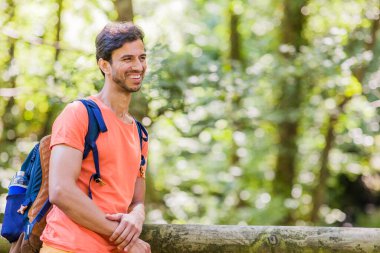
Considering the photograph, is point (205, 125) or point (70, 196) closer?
point (70, 196)

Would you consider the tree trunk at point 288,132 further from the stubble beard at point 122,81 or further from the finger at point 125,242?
the finger at point 125,242

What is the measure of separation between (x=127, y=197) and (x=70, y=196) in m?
0.34

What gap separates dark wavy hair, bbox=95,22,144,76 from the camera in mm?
2590

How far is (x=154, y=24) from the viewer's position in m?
9.37

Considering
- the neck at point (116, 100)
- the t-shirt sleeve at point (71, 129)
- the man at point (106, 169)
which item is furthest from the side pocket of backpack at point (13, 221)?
the neck at point (116, 100)

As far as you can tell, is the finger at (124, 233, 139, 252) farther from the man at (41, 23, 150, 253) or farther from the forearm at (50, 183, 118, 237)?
the forearm at (50, 183, 118, 237)

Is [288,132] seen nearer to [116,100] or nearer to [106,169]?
[116,100]

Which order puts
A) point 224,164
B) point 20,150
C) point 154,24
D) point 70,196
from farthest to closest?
point 224,164 < point 154,24 < point 20,150 < point 70,196

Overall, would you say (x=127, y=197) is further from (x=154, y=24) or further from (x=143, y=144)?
(x=154, y=24)

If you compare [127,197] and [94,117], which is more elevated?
[94,117]

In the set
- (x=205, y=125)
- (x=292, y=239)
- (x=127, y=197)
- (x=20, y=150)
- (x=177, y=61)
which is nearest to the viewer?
(x=127, y=197)

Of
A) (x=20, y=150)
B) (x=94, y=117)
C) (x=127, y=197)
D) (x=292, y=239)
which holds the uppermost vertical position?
(x=94, y=117)

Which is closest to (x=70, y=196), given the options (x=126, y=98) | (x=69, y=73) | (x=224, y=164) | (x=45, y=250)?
(x=45, y=250)

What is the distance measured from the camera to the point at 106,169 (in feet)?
8.05
